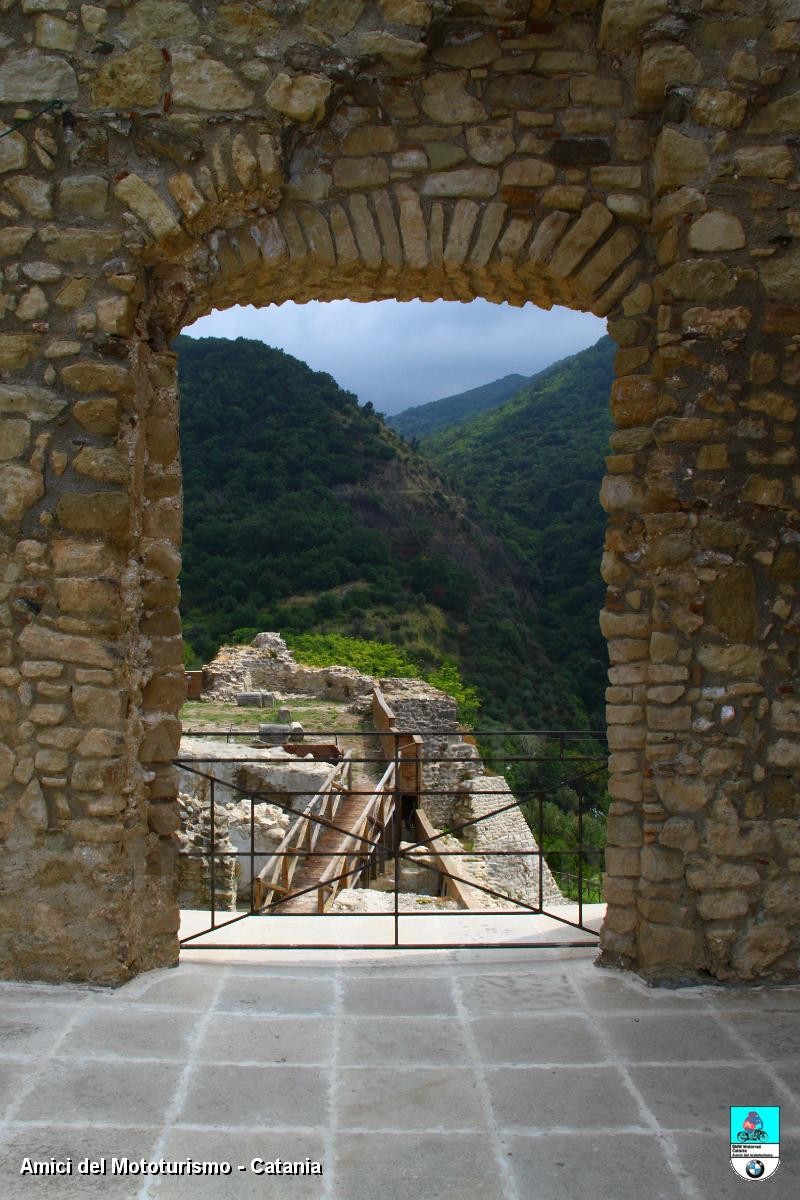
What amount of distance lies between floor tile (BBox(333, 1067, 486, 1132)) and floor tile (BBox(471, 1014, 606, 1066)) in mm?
191

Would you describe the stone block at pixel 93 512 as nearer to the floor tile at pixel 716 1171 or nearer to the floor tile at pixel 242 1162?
the floor tile at pixel 242 1162

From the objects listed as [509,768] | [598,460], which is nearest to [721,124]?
[509,768]

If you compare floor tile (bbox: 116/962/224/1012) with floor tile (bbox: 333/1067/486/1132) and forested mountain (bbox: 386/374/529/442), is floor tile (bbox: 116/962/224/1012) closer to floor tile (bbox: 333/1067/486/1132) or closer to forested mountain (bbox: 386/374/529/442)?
floor tile (bbox: 333/1067/486/1132)

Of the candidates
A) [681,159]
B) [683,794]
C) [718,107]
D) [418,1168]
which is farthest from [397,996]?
[718,107]

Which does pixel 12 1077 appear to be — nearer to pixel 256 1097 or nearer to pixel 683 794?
pixel 256 1097

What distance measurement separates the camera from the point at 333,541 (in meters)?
31.8

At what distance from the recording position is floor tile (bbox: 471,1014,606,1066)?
2910 millimetres

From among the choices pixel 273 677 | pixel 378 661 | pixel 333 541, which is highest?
pixel 333 541

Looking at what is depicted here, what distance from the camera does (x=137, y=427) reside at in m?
3.48

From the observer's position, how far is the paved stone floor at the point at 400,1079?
7.54 feet

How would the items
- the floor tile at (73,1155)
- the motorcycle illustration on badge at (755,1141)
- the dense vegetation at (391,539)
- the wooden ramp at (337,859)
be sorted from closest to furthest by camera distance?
1. the floor tile at (73,1155)
2. the motorcycle illustration on badge at (755,1141)
3. the wooden ramp at (337,859)
4. the dense vegetation at (391,539)

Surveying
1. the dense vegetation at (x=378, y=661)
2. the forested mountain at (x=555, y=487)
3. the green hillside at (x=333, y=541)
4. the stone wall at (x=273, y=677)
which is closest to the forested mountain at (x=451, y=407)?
the forested mountain at (x=555, y=487)

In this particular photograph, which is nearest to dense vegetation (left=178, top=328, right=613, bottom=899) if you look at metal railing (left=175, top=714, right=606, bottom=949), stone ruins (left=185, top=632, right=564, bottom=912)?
stone ruins (left=185, top=632, right=564, bottom=912)

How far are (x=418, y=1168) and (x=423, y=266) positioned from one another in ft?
9.78
